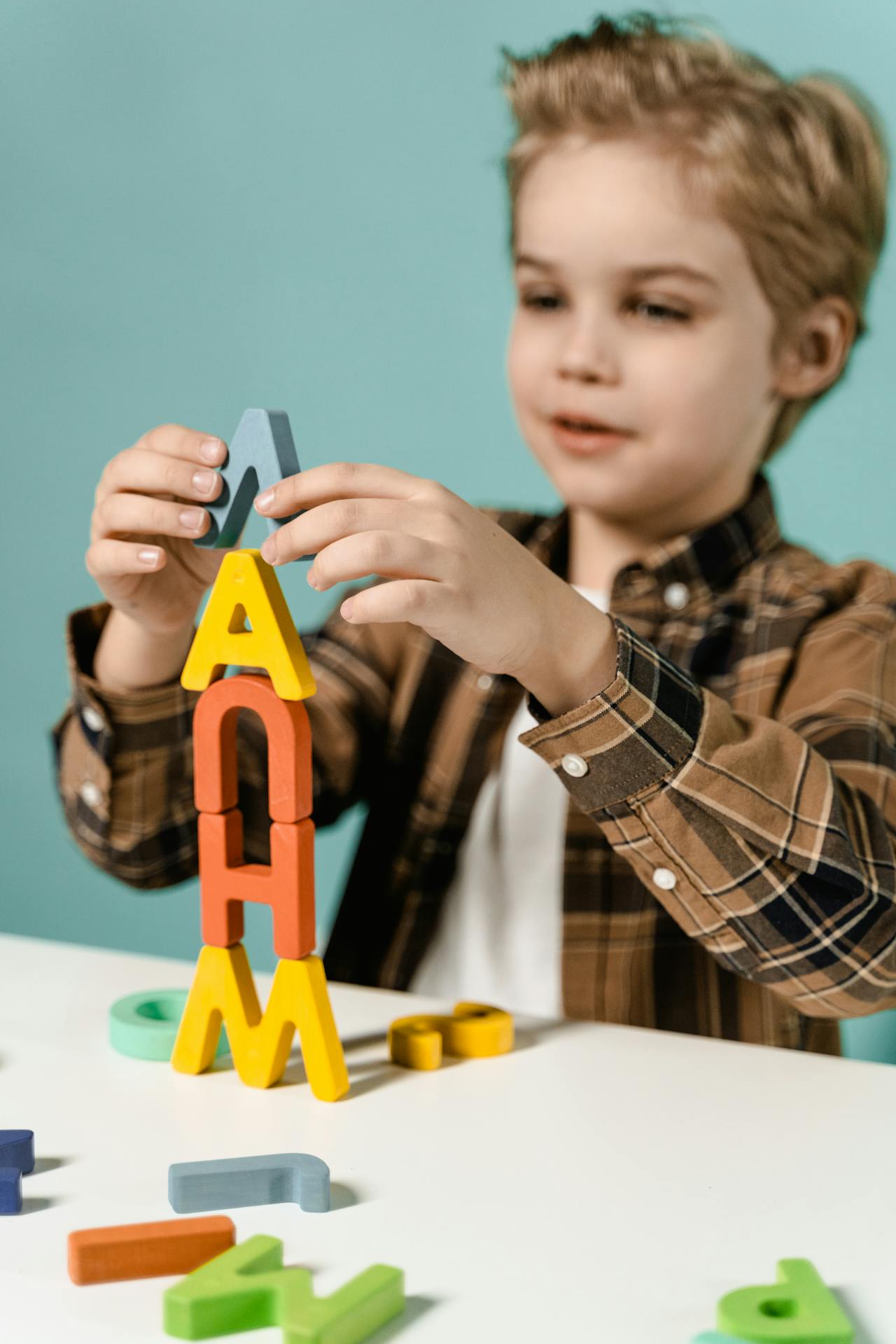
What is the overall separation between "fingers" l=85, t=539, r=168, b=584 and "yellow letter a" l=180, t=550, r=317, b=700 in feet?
0.34

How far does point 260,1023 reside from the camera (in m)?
0.67

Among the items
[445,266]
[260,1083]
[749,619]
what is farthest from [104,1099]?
[445,266]

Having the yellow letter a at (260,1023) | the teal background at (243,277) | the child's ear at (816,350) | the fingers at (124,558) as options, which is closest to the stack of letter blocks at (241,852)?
the yellow letter a at (260,1023)

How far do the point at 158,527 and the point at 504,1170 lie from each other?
0.38 meters

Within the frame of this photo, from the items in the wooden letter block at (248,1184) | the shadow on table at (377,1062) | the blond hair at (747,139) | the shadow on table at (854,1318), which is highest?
the blond hair at (747,139)

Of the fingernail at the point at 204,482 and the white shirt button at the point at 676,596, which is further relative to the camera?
the white shirt button at the point at 676,596

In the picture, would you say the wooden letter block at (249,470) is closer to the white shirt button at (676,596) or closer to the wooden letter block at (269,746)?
the wooden letter block at (269,746)

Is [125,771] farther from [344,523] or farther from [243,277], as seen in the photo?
[243,277]

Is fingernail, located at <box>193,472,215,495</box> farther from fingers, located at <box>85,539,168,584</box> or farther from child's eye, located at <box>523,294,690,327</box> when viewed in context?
child's eye, located at <box>523,294,690,327</box>

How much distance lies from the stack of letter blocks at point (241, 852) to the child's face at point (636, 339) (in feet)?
1.67

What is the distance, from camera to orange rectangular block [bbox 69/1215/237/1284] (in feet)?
1.58

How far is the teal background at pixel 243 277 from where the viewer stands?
1.67 metres

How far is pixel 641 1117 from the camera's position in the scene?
0.63 meters

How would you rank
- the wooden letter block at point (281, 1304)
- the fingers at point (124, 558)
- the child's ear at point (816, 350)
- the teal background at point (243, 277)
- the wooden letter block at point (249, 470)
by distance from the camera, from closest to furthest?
the wooden letter block at point (281, 1304), the wooden letter block at point (249, 470), the fingers at point (124, 558), the child's ear at point (816, 350), the teal background at point (243, 277)
